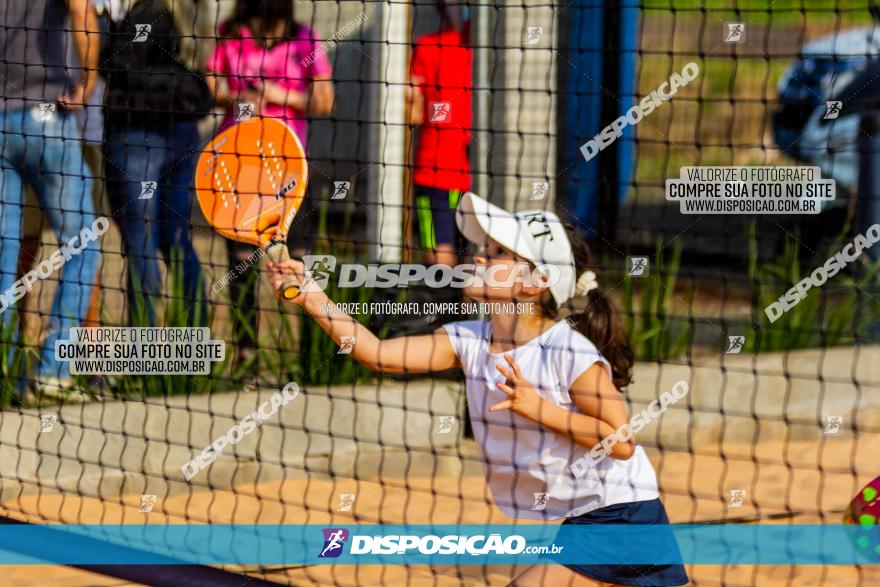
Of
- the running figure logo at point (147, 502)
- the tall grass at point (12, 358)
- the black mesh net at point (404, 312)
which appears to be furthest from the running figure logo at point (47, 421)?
the running figure logo at point (147, 502)

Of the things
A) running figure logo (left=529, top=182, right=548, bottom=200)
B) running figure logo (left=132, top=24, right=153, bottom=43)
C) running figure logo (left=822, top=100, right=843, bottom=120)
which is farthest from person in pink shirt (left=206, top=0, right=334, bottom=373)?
running figure logo (left=822, top=100, right=843, bottom=120)

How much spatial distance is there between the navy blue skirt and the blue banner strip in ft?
0.65

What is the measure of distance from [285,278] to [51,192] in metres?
1.68

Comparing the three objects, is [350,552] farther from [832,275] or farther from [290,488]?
[832,275]

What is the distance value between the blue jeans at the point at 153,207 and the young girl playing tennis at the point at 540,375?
5.15 ft

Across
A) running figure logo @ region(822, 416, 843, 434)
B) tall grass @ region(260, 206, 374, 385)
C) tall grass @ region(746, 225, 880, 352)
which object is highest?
Answer: tall grass @ region(746, 225, 880, 352)

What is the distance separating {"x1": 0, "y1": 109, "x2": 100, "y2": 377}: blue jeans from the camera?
3936 mm

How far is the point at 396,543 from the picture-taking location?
318 centimetres

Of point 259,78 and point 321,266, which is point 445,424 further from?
point 259,78

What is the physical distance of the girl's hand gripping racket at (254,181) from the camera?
3.03m

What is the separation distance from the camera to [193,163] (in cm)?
422

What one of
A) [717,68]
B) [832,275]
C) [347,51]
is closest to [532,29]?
[347,51]

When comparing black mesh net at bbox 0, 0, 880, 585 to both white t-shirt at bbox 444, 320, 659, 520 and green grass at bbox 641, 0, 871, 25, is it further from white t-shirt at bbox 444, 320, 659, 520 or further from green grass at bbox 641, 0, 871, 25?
green grass at bbox 641, 0, 871, 25

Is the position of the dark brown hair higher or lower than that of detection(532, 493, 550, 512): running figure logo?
higher
